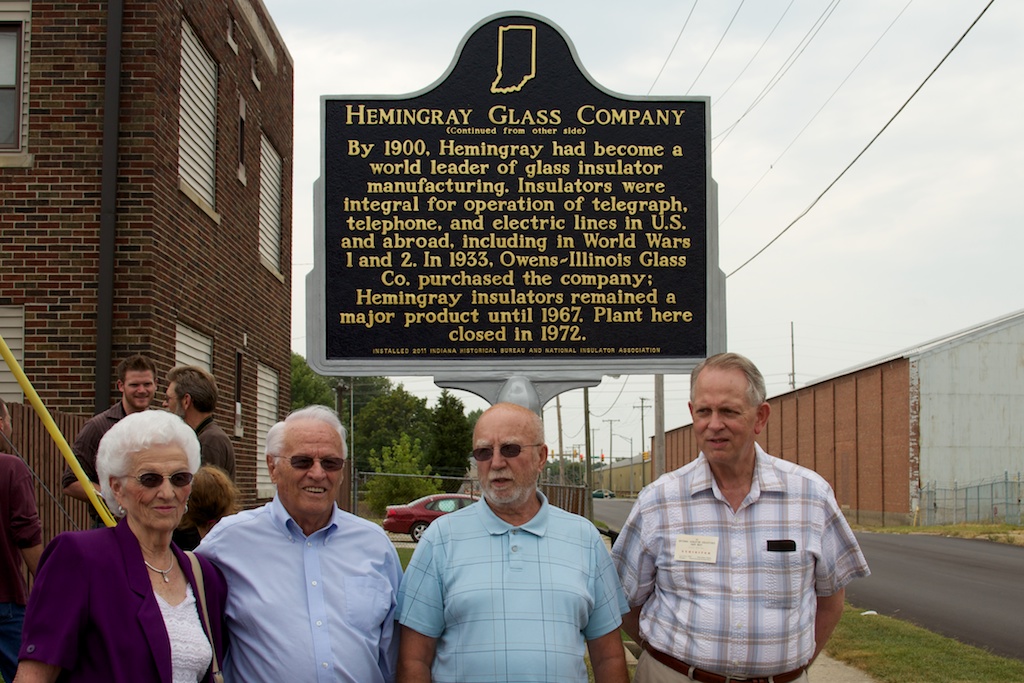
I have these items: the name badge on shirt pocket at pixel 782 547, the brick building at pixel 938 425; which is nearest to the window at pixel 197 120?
the name badge on shirt pocket at pixel 782 547

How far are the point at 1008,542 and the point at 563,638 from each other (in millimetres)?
24958

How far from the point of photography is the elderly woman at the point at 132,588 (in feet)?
8.89

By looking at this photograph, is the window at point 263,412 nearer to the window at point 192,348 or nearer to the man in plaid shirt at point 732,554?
the window at point 192,348

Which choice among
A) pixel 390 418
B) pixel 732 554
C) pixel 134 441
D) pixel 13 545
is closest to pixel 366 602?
pixel 134 441

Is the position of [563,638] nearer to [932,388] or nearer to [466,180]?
[466,180]

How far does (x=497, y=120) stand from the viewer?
5.68 metres

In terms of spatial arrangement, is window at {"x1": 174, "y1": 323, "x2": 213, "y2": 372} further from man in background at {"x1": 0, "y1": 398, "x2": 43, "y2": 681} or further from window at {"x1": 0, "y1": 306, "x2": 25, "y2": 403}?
man in background at {"x1": 0, "y1": 398, "x2": 43, "y2": 681}

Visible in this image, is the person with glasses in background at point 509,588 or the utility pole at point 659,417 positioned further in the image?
the utility pole at point 659,417

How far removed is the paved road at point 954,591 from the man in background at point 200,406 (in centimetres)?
732

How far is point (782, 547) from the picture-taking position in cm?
344

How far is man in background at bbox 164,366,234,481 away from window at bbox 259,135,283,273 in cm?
957

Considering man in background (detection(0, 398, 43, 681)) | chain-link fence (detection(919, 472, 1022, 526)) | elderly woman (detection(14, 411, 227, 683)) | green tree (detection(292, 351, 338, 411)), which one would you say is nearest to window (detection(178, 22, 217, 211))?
man in background (detection(0, 398, 43, 681))

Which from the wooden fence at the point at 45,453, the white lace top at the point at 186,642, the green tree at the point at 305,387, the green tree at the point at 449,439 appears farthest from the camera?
the green tree at the point at 305,387

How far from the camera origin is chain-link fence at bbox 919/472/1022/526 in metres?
38.2
